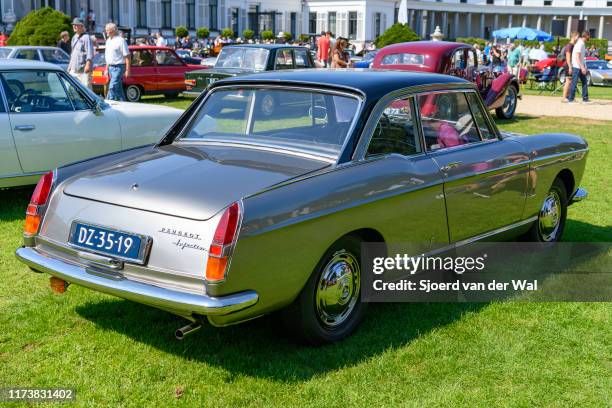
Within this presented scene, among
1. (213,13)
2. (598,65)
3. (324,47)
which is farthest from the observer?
(213,13)

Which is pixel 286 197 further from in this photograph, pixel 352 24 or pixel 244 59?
pixel 352 24

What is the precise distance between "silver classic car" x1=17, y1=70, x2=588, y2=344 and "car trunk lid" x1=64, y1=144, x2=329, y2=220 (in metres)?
0.01

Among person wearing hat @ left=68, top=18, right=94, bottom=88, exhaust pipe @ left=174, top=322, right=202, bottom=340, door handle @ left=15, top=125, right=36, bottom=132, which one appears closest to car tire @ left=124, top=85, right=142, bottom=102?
person wearing hat @ left=68, top=18, right=94, bottom=88

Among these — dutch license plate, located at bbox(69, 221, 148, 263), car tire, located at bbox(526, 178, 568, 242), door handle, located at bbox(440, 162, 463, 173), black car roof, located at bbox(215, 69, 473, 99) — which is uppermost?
black car roof, located at bbox(215, 69, 473, 99)

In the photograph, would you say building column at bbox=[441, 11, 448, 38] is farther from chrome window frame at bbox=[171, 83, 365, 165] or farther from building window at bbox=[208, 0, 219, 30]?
chrome window frame at bbox=[171, 83, 365, 165]

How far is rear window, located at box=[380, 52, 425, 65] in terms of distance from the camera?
15823 millimetres

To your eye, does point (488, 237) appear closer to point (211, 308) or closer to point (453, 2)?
point (211, 308)

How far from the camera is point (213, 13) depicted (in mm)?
73125

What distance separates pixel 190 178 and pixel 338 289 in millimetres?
1040

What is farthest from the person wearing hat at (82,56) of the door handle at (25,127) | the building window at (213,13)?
the building window at (213,13)

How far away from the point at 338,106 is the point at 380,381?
5.70 ft

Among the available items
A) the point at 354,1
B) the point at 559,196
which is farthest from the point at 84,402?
the point at 354,1

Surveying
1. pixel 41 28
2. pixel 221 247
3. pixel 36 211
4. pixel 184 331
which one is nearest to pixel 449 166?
pixel 221 247

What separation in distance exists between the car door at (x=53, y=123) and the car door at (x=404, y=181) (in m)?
4.03
